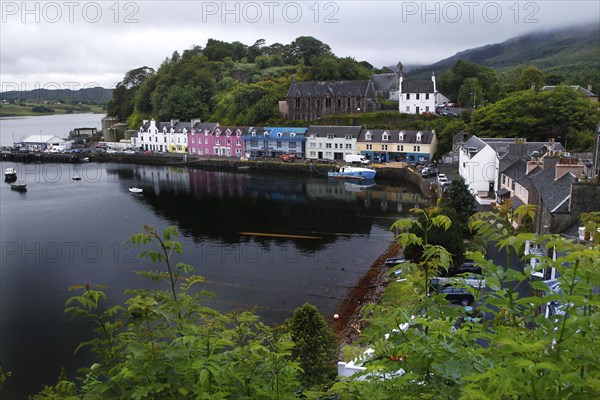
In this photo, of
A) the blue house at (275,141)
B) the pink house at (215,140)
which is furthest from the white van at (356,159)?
the pink house at (215,140)

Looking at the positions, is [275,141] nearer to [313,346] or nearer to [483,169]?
[483,169]

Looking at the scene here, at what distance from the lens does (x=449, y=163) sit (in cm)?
3997

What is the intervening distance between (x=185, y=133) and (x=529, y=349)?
2402 inches

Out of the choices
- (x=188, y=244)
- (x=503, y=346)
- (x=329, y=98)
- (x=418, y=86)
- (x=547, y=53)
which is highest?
(x=547, y=53)

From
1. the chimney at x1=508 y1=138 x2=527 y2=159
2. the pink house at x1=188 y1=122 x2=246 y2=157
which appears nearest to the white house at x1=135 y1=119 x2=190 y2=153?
the pink house at x1=188 y1=122 x2=246 y2=157

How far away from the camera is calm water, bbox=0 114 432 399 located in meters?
17.1

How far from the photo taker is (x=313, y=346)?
11609 millimetres

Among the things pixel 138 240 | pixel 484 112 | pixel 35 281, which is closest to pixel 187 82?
pixel 484 112

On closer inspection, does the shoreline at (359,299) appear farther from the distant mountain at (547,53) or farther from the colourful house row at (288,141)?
the distant mountain at (547,53)

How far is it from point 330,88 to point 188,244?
38.0m

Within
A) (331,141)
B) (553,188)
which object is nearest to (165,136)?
(331,141)

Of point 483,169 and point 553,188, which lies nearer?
point 553,188

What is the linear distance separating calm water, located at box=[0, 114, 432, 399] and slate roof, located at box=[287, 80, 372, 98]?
57.3 feet

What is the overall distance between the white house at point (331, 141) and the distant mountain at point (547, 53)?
48.2 metres
